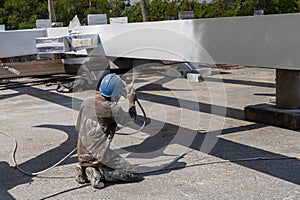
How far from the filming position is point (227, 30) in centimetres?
479

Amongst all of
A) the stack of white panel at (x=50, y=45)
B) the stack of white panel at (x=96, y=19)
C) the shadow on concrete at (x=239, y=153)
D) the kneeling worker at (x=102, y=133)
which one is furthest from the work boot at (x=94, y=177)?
the stack of white panel at (x=96, y=19)

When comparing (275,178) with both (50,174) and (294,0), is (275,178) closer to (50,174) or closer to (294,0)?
(50,174)

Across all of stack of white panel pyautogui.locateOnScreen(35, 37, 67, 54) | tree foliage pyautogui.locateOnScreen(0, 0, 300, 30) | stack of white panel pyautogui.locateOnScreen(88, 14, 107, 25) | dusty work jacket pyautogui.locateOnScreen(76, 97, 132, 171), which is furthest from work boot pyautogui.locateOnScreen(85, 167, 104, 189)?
tree foliage pyautogui.locateOnScreen(0, 0, 300, 30)

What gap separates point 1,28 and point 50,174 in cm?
688

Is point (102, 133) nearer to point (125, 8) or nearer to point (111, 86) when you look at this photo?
point (111, 86)

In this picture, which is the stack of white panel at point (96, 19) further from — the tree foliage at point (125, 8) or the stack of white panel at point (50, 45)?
the tree foliage at point (125, 8)

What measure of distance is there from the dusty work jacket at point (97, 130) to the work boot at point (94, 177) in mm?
101

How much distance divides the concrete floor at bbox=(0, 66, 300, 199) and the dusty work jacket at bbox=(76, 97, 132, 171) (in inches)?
11.9

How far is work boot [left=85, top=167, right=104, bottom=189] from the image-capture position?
15.2 feet

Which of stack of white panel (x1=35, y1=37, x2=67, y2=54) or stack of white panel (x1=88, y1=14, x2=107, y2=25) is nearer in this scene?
stack of white panel (x1=35, y1=37, x2=67, y2=54)

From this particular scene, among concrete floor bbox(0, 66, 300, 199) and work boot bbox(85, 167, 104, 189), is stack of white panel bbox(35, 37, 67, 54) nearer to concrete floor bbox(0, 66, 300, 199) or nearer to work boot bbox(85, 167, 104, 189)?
concrete floor bbox(0, 66, 300, 199)

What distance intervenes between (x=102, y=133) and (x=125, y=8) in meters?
23.3

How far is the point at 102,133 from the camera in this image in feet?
16.1

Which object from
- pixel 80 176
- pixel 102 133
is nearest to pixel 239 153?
pixel 102 133
